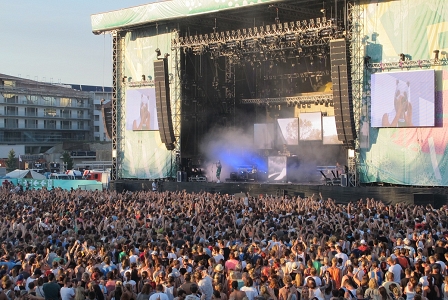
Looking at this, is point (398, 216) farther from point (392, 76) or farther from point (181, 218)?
point (392, 76)

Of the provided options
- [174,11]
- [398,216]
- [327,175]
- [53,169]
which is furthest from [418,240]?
[53,169]

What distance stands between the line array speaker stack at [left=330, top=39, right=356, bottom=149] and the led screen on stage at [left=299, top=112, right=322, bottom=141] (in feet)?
17.9

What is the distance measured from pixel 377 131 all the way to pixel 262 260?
14.5 m

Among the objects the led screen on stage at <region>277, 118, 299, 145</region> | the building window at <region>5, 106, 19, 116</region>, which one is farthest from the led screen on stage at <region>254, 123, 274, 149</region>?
the building window at <region>5, 106, 19, 116</region>

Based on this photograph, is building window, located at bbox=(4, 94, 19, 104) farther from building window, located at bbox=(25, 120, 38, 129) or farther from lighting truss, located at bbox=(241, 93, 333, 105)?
lighting truss, located at bbox=(241, 93, 333, 105)

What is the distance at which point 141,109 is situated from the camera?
2758cm

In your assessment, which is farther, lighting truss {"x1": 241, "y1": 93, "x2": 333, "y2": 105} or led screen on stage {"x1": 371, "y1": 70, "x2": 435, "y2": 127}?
lighting truss {"x1": 241, "y1": 93, "x2": 333, "y2": 105}

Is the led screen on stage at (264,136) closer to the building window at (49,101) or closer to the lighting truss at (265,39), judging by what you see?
the lighting truss at (265,39)

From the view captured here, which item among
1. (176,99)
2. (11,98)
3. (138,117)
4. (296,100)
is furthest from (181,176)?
(11,98)

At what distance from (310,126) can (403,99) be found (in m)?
7.08

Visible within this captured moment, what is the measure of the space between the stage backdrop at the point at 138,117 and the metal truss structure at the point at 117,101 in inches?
9.8

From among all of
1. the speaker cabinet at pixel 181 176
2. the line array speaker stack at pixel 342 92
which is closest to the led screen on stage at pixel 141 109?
the speaker cabinet at pixel 181 176

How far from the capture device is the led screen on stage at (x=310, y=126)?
1069 inches

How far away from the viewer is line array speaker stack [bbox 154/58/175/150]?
85.0 feet
